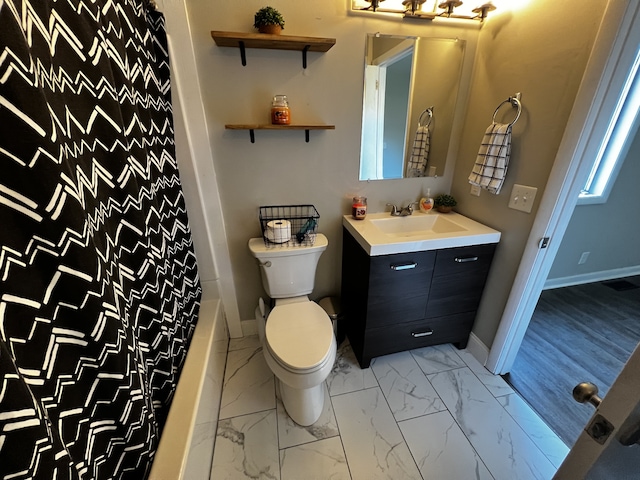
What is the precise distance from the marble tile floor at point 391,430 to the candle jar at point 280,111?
4.82 feet

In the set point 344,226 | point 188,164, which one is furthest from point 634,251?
point 188,164

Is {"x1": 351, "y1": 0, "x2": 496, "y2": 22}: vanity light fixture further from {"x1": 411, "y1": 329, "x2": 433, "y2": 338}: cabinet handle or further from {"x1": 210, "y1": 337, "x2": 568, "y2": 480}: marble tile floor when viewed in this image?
{"x1": 210, "y1": 337, "x2": 568, "y2": 480}: marble tile floor

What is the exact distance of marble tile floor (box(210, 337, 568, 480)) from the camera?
1142mm

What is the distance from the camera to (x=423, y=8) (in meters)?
1.33

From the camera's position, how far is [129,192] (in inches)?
30.6

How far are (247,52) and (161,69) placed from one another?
40cm

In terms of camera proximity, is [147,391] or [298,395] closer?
[147,391]

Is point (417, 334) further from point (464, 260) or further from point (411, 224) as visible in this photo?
point (411, 224)

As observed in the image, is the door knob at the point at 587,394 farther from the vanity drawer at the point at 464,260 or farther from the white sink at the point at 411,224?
the white sink at the point at 411,224

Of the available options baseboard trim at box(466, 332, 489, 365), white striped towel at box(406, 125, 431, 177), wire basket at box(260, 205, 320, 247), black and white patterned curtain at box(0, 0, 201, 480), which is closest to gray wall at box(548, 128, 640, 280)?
baseboard trim at box(466, 332, 489, 365)

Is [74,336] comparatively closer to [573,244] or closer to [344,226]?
[344,226]

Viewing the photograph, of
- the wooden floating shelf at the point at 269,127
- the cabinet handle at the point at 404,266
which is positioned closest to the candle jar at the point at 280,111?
the wooden floating shelf at the point at 269,127

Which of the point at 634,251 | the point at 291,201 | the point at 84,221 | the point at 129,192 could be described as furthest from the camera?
the point at 634,251

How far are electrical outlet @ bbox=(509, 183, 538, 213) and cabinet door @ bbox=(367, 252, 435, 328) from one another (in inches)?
18.9
